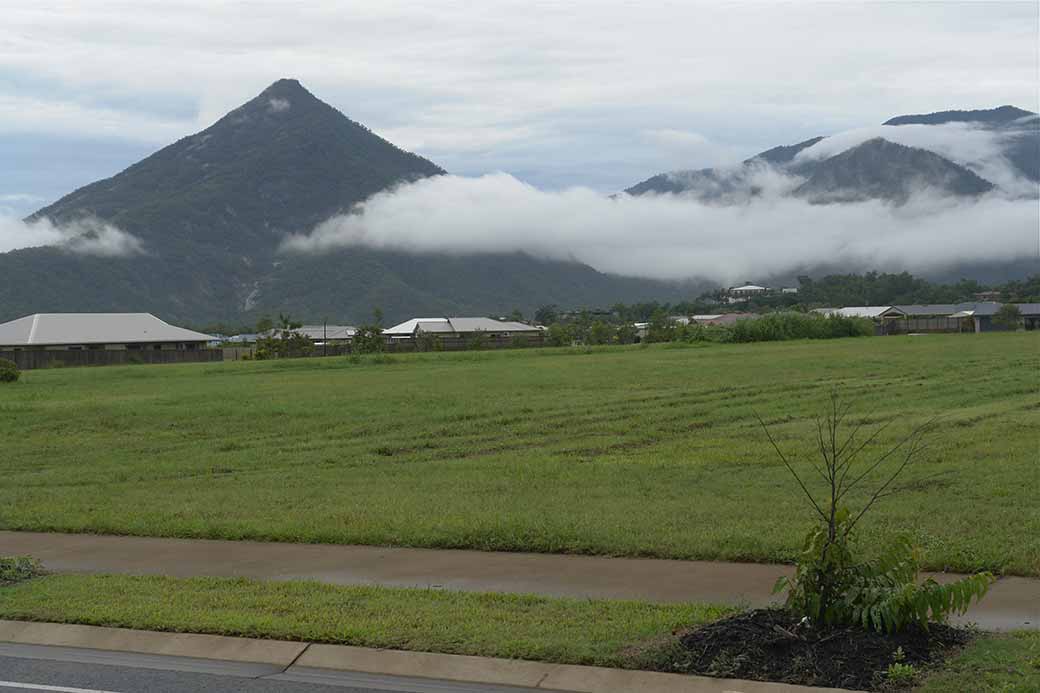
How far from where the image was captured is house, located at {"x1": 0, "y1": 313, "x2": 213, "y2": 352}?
271 feet

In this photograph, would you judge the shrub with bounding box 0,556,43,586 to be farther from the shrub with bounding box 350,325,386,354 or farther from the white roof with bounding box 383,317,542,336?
the white roof with bounding box 383,317,542,336

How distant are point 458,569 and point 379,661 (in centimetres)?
285

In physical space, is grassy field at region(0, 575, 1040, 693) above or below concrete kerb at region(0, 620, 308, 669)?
above

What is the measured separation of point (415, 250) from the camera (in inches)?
7849

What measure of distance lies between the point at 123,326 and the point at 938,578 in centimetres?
8673

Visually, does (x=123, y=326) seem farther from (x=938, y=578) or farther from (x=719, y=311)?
(x=719, y=311)

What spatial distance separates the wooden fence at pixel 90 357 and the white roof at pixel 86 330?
1345cm

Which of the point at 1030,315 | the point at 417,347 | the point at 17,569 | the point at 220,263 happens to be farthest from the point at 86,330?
the point at 1030,315

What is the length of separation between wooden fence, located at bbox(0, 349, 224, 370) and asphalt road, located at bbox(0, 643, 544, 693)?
5795cm

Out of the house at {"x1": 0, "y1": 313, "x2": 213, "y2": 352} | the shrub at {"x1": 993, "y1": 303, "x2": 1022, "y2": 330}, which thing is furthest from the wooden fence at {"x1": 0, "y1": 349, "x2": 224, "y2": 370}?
the shrub at {"x1": 993, "y1": 303, "x2": 1022, "y2": 330}

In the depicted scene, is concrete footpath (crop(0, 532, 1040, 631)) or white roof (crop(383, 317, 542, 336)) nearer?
concrete footpath (crop(0, 532, 1040, 631))

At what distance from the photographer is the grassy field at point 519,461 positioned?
38.9 feet

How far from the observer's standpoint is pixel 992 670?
6.94m

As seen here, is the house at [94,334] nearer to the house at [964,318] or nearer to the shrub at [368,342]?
the shrub at [368,342]
